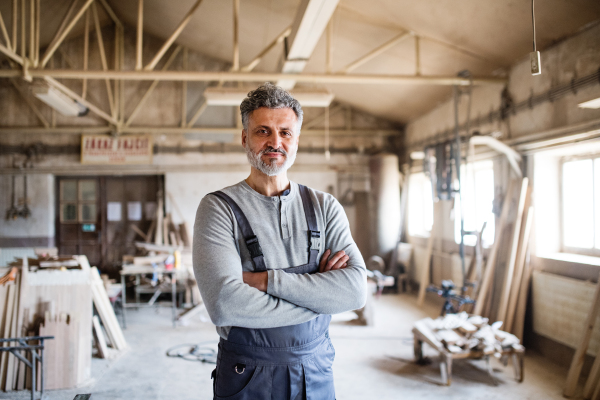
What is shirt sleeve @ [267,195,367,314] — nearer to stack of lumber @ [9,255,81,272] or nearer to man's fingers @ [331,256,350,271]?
man's fingers @ [331,256,350,271]

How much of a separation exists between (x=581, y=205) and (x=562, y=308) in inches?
49.8

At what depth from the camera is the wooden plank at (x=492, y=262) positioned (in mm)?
5594

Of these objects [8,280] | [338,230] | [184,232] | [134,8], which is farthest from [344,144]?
[338,230]

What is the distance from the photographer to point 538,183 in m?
5.32

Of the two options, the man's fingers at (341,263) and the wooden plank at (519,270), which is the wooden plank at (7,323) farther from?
the wooden plank at (519,270)

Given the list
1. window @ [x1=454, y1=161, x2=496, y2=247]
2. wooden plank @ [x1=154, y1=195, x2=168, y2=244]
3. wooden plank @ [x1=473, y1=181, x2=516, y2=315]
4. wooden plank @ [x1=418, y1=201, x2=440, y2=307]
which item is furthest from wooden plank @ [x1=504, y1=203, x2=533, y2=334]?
wooden plank @ [x1=154, y1=195, x2=168, y2=244]

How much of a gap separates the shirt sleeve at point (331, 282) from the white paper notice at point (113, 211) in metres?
9.13

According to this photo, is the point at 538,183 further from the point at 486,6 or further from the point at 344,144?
the point at 344,144

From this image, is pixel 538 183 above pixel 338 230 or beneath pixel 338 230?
above

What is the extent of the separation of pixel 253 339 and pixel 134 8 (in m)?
8.79

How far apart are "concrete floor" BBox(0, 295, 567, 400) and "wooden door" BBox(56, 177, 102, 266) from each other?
4.47 meters

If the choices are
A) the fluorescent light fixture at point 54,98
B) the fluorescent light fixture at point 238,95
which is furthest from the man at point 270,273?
the fluorescent light fixture at point 54,98

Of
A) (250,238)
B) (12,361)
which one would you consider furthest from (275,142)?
(12,361)

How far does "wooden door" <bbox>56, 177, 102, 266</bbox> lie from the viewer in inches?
384
